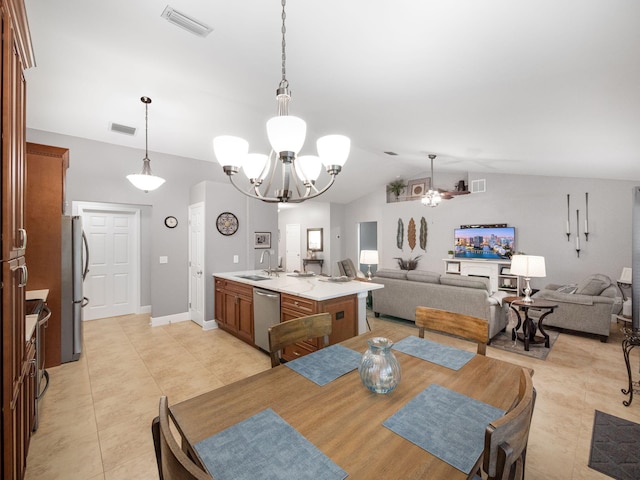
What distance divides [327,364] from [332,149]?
46.9 inches

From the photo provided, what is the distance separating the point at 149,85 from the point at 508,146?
177 inches

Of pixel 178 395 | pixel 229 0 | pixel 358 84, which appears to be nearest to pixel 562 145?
pixel 358 84

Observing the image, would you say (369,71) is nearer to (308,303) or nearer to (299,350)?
(308,303)

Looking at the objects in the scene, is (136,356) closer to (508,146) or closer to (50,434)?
(50,434)

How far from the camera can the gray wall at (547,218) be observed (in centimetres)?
544

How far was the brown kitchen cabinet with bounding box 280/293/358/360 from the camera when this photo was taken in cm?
288

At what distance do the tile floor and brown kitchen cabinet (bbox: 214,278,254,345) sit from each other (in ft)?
0.53

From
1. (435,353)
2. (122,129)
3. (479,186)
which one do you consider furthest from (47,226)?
(479,186)

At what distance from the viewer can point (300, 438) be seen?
3.17ft

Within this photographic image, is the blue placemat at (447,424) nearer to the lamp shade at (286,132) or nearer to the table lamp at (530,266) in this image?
the lamp shade at (286,132)

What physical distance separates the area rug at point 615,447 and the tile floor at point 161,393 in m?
0.06

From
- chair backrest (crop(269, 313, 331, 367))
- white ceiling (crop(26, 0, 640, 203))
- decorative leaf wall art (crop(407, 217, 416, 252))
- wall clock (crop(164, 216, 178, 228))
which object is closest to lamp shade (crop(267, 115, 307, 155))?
white ceiling (crop(26, 0, 640, 203))

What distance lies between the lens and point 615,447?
199 cm

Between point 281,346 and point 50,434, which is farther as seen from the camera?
point 50,434
